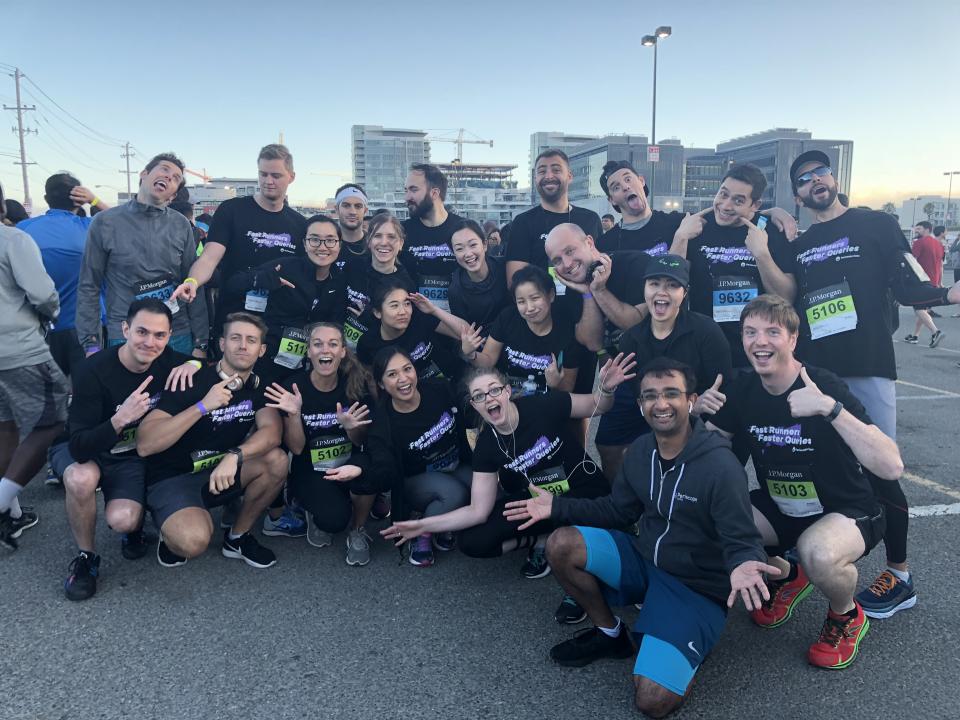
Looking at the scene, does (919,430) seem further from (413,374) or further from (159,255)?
(159,255)

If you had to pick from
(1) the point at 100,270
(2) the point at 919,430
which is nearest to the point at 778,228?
(2) the point at 919,430

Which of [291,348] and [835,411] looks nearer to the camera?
[835,411]

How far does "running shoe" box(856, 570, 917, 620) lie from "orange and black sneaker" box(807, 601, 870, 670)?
322 millimetres

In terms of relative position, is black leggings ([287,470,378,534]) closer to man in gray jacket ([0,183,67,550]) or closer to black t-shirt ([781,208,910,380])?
man in gray jacket ([0,183,67,550])

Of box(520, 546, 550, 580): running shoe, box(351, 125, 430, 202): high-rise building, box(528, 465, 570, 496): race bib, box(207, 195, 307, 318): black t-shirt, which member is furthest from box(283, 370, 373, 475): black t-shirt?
box(351, 125, 430, 202): high-rise building

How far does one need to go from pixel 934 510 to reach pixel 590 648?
2913mm

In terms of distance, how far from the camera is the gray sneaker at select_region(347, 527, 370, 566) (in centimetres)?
365

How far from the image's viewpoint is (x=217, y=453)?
3.81 metres

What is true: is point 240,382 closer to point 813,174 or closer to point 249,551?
point 249,551

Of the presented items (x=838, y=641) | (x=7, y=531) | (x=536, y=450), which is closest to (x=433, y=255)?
(x=536, y=450)

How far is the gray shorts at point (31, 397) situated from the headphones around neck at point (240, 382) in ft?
3.82

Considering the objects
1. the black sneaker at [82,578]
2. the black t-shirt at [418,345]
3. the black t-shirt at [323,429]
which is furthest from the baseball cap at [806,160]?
the black sneaker at [82,578]

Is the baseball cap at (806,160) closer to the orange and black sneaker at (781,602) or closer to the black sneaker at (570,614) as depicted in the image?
the orange and black sneaker at (781,602)

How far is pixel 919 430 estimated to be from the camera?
6020mm
